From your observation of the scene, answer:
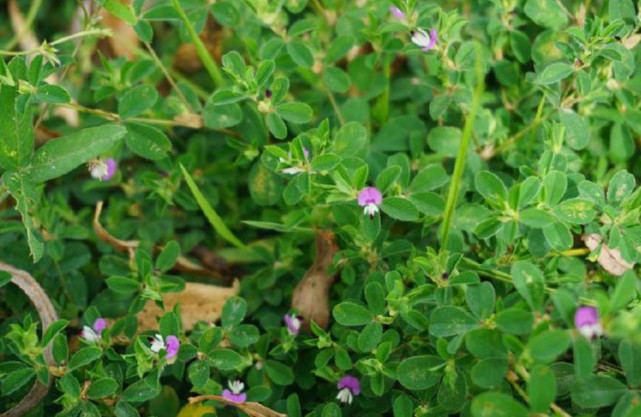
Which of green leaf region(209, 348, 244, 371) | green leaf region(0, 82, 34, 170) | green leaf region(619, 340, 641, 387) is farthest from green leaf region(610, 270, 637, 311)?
green leaf region(0, 82, 34, 170)

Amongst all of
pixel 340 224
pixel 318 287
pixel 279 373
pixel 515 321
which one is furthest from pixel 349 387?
pixel 515 321

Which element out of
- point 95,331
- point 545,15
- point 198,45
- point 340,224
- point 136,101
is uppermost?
point 545,15

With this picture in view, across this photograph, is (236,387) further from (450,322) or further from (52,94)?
(52,94)

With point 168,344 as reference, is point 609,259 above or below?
above

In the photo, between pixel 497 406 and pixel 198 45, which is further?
pixel 198 45

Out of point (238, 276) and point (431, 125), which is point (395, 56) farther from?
point (238, 276)

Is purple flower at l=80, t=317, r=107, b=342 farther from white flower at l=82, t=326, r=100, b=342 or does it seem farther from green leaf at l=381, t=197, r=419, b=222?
green leaf at l=381, t=197, r=419, b=222

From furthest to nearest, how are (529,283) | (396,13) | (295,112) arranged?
(396,13), (295,112), (529,283)
